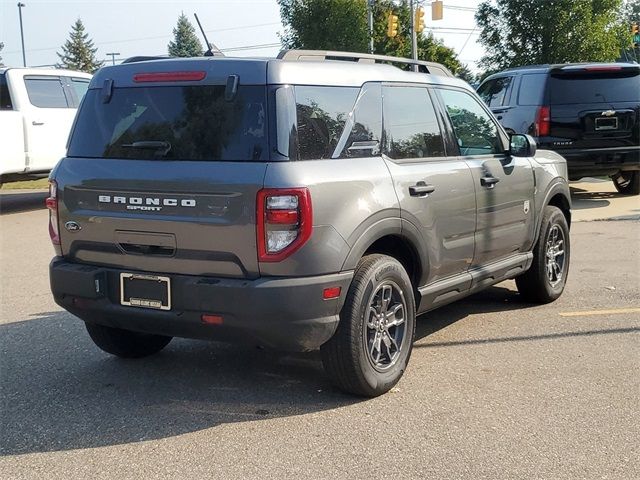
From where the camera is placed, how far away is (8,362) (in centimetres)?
514

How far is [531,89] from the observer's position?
37.5 ft

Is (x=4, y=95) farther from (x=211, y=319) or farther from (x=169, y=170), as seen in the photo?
(x=211, y=319)

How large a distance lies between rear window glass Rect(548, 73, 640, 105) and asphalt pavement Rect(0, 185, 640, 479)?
5.53m

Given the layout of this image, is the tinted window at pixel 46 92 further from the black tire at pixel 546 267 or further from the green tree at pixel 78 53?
the green tree at pixel 78 53

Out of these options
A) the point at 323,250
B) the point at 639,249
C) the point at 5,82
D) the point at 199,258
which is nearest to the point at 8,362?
the point at 199,258

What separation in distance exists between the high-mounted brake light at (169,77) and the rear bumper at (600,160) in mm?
8086

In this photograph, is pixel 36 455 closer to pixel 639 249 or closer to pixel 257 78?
pixel 257 78

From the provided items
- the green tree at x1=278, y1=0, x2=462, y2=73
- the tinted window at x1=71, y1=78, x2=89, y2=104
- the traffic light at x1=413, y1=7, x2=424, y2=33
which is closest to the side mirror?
the tinted window at x1=71, y1=78, x2=89, y2=104

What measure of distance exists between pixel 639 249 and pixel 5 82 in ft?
32.4

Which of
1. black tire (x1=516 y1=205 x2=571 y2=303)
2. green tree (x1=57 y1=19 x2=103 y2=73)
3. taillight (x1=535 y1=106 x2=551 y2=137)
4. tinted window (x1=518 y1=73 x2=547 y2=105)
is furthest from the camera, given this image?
green tree (x1=57 y1=19 x2=103 y2=73)

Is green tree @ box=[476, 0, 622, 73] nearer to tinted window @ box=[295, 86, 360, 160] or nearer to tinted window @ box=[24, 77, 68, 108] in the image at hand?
tinted window @ box=[24, 77, 68, 108]

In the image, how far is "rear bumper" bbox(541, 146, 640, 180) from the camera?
441 inches

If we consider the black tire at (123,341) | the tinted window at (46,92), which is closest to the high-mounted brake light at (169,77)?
the black tire at (123,341)

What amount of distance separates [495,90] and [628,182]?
278 cm
